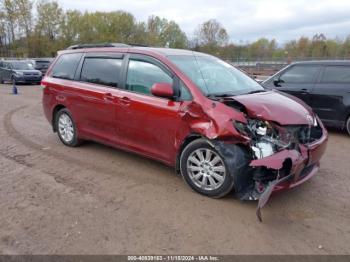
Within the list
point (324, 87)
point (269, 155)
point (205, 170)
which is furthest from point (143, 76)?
point (324, 87)

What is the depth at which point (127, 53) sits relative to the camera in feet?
16.5

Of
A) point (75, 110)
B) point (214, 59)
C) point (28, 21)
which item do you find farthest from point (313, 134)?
point (28, 21)

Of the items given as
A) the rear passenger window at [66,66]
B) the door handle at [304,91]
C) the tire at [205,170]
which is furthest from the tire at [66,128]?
the door handle at [304,91]

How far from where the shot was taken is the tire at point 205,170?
12.8 feet

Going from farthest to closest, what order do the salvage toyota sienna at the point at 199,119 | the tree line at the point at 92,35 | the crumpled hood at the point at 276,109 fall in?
the tree line at the point at 92,35 < the crumpled hood at the point at 276,109 < the salvage toyota sienna at the point at 199,119

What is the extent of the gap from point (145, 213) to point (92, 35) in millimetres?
72248

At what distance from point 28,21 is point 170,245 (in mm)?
62928

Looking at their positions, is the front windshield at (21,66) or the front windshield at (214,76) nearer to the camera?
the front windshield at (214,76)

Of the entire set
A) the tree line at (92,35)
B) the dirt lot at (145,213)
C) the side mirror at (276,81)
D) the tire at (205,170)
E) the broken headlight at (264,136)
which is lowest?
the dirt lot at (145,213)

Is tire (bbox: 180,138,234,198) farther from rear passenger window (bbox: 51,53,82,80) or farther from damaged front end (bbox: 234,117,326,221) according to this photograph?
rear passenger window (bbox: 51,53,82,80)

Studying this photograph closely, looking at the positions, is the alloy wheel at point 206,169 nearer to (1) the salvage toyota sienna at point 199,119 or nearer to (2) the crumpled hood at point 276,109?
(1) the salvage toyota sienna at point 199,119

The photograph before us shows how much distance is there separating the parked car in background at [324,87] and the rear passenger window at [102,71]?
3.43 meters

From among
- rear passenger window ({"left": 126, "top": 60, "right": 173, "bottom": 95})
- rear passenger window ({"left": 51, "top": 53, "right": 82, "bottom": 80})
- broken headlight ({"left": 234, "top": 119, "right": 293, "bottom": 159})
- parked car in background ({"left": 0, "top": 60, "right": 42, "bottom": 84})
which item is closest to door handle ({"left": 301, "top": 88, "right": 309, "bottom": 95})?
broken headlight ({"left": 234, "top": 119, "right": 293, "bottom": 159})

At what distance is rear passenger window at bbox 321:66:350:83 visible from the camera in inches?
282
